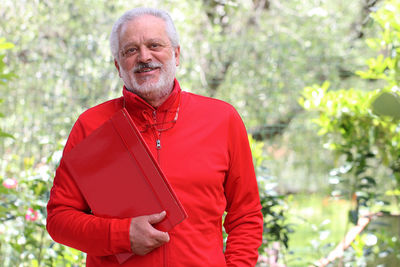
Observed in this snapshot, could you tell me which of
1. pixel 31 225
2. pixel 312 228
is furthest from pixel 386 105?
pixel 312 228

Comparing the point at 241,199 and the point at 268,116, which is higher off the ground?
the point at 241,199

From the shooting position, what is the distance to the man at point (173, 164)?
1445 millimetres

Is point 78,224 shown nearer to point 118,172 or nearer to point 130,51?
point 118,172

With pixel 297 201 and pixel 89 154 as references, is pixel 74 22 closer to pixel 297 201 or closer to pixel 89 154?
pixel 297 201

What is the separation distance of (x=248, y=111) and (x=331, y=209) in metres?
1.08

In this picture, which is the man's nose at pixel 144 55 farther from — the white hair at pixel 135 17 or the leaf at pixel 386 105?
the leaf at pixel 386 105

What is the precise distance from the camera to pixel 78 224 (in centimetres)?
143

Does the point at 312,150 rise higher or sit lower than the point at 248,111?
lower

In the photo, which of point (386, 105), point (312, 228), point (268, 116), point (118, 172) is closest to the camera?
point (386, 105)

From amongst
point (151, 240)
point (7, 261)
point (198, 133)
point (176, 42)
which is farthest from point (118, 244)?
point (7, 261)

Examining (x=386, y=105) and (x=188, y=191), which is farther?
(x=188, y=191)

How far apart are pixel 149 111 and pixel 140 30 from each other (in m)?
0.25

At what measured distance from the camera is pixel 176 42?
1667mm

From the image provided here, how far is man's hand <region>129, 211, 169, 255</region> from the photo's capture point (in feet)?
4.46
